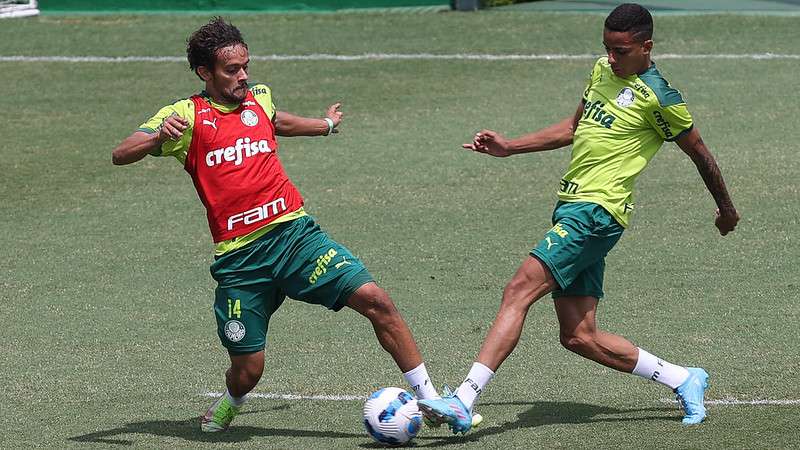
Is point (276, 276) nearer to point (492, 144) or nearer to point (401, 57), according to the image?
point (492, 144)

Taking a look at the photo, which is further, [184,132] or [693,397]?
[693,397]

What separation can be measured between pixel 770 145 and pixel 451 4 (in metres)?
6.88

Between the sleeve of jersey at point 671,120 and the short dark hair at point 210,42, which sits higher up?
the short dark hair at point 210,42

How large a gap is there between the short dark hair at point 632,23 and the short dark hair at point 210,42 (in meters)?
1.88

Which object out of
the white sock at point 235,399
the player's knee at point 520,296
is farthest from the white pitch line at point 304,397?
the player's knee at point 520,296

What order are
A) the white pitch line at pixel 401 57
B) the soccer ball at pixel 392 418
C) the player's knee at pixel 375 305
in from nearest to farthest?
1. the soccer ball at pixel 392 418
2. the player's knee at pixel 375 305
3. the white pitch line at pixel 401 57

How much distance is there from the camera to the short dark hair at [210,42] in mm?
7145

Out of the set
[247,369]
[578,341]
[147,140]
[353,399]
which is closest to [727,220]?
[578,341]

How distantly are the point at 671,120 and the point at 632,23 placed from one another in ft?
1.72

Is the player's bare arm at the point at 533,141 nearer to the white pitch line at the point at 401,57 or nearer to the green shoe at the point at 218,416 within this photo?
the green shoe at the point at 218,416

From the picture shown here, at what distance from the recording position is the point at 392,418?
22.6 feet

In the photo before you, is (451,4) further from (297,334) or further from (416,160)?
(297,334)

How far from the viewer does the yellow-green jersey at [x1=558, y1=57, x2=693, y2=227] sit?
23.6 feet

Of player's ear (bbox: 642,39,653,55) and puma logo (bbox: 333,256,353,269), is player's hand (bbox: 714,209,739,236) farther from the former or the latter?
puma logo (bbox: 333,256,353,269)
